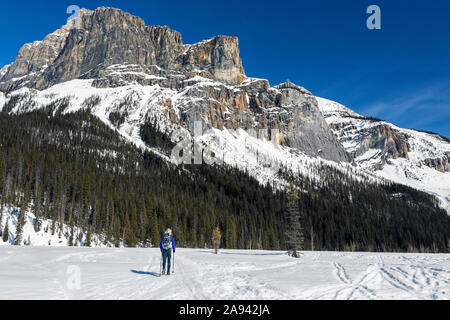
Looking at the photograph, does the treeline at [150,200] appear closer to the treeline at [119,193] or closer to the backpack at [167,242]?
the treeline at [119,193]

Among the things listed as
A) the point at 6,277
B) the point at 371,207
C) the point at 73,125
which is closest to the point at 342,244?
the point at 371,207

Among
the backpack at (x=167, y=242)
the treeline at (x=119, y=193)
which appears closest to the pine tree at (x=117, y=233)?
the treeline at (x=119, y=193)

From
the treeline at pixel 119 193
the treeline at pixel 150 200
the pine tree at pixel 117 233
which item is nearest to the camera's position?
the pine tree at pixel 117 233

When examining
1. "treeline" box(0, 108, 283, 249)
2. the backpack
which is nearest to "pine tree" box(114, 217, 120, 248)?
"treeline" box(0, 108, 283, 249)

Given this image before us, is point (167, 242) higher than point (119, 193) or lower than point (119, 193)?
lower

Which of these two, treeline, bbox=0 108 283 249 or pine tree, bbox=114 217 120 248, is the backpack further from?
treeline, bbox=0 108 283 249

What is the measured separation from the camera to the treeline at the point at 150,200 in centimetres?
6969

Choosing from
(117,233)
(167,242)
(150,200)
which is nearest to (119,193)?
(150,200)

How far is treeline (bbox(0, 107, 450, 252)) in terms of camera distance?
6969 centimetres

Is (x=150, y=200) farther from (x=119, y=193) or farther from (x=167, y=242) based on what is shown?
(x=167, y=242)

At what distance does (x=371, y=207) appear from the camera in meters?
173

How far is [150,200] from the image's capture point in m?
81.8

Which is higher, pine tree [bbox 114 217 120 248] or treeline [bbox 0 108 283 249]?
treeline [bbox 0 108 283 249]
